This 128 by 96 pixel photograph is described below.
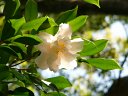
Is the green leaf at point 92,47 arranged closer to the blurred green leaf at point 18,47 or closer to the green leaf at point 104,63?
the green leaf at point 104,63

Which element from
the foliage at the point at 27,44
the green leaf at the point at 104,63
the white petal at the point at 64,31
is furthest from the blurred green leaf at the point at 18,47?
the green leaf at the point at 104,63

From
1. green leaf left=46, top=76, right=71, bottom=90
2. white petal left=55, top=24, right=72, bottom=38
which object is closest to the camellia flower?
white petal left=55, top=24, right=72, bottom=38

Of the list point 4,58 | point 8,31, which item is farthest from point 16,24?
point 4,58

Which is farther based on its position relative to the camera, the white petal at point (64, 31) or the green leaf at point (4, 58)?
the green leaf at point (4, 58)

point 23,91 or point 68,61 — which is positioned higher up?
point 68,61

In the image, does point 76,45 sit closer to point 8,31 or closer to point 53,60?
point 53,60

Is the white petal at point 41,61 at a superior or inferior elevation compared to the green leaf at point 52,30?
inferior

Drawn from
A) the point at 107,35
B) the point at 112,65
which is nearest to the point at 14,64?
the point at 112,65
